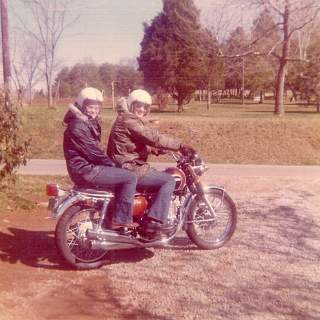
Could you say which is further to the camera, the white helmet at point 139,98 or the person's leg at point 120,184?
the white helmet at point 139,98

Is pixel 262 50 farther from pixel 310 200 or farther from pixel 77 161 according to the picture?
pixel 77 161

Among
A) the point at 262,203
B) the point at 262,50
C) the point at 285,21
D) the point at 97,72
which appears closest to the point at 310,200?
the point at 262,203

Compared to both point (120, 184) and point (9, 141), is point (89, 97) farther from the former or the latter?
point (9, 141)

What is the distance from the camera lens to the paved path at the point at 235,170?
1227cm

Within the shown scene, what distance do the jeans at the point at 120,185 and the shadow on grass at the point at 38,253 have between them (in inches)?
24.7

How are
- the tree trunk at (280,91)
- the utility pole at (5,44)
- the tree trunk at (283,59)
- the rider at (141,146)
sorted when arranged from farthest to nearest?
the tree trunk at (280,91), the tree trunk at (283,59), the utility pole at (5,44), the rider at (141,146)

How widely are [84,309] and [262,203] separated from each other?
4.91 m

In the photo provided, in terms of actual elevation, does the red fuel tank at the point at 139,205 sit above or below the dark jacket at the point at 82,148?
below

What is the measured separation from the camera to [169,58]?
1609 inches

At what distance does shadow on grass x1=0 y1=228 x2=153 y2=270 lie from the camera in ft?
19.2

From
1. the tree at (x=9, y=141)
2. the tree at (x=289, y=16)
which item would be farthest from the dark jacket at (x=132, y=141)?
the tree at (x=289, y=16)

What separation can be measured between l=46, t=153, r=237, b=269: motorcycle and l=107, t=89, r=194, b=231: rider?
0.13 metres

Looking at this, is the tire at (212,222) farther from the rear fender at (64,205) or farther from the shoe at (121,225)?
the rear fender at (64,205)

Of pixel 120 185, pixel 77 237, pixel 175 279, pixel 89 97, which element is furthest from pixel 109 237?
pixel 89 97
